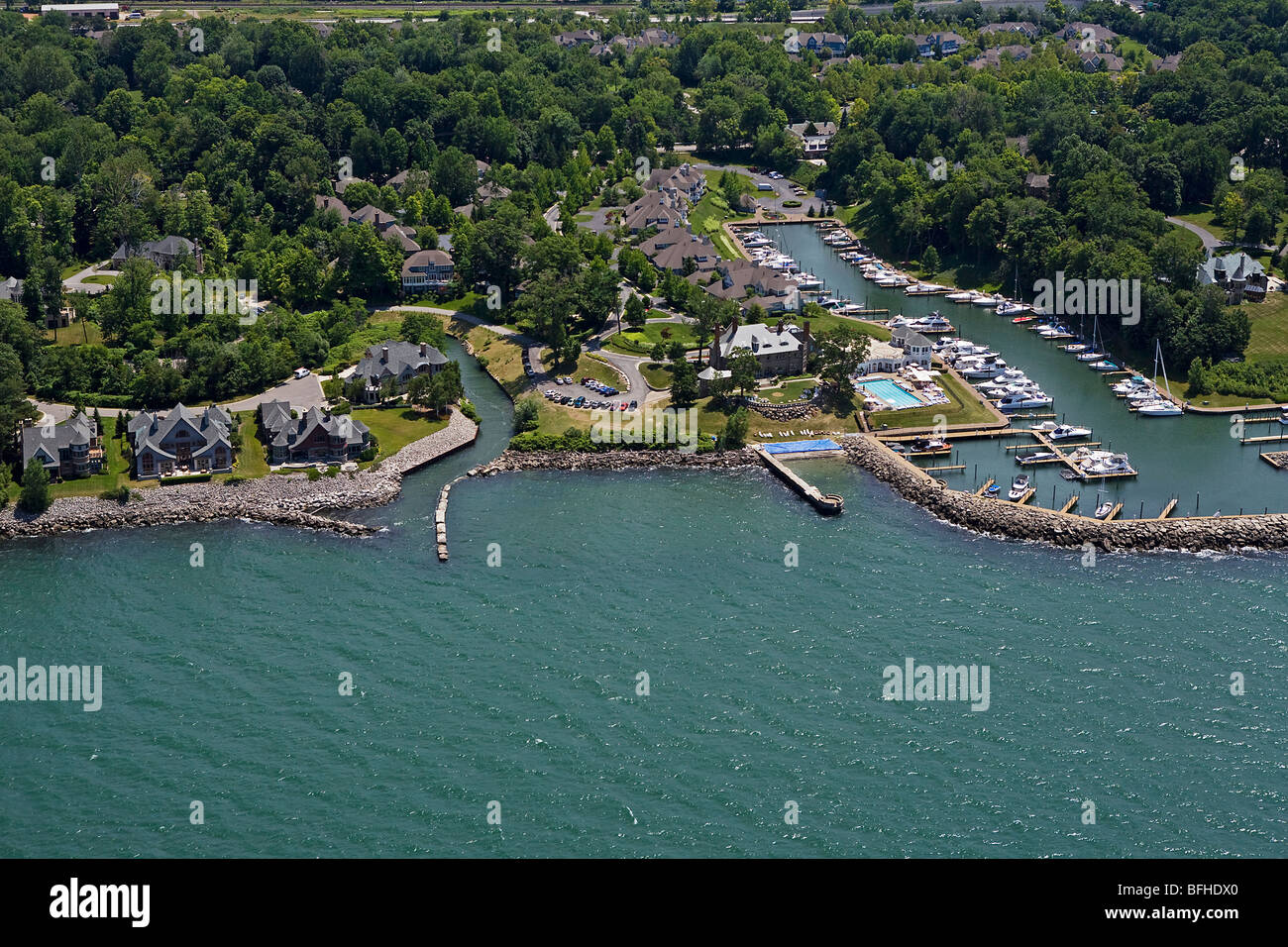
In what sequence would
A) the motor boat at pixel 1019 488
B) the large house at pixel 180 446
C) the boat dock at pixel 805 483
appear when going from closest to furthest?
the boat dock at pixel 805 483 < the motor boat at pixel 1019 488 < the large house at pixel 180 446

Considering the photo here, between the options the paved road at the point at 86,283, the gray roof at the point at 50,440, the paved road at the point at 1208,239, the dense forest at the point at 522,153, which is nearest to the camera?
the gray roof at the point at 50,440

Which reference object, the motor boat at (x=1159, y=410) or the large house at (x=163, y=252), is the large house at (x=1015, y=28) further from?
the large house at (x=163, y=252)

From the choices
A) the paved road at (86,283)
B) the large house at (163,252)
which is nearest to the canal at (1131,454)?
the large house at (163,252)

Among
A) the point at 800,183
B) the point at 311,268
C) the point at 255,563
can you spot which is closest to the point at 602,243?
the point at 311,268

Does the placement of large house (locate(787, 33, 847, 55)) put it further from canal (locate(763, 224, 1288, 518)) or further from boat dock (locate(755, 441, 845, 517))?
boat dock (locate(755, 441, 845, 517))

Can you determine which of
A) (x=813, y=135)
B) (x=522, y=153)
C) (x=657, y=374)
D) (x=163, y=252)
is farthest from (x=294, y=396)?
(x=813, y=135)

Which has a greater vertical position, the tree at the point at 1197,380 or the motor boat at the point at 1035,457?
the tree at the point at 1197,380

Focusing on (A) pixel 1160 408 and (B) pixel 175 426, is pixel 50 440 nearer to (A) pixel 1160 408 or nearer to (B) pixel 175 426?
(B) pixel 175 426
